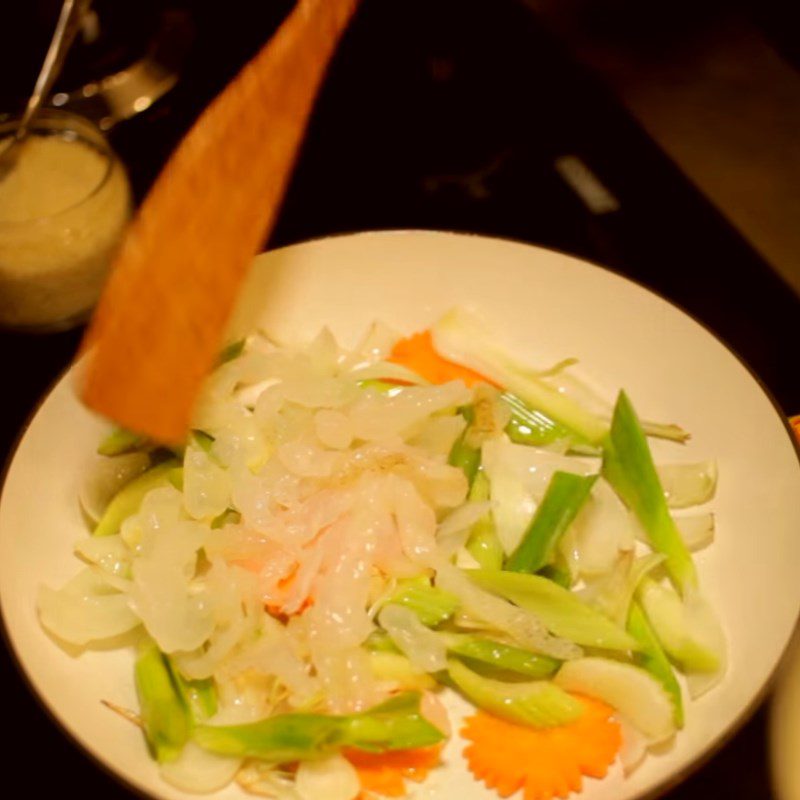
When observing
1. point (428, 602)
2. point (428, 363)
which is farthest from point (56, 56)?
point (428, 602)

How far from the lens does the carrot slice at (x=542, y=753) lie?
0.76 meters

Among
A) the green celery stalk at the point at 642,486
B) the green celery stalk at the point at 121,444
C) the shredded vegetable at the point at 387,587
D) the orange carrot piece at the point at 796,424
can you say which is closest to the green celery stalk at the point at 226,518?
the shredded vegetable at the point at 387,587

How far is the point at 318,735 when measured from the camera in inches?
28.9

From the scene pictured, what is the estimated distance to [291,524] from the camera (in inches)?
33.7

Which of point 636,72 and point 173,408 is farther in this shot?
point 636,72

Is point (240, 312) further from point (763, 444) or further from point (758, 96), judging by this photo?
point (758, 96)

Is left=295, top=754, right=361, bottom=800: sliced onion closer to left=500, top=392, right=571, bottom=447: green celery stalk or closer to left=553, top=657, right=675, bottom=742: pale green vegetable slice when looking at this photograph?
left=553, top=657, right=675, bottom=742: pale green vegetable slice

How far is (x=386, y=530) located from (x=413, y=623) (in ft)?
0.25

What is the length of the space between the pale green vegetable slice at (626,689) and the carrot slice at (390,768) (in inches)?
4.6

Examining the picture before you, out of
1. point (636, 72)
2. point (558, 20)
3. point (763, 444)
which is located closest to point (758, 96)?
point (636, 72)

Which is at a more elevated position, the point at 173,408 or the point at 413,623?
the point at 173,408

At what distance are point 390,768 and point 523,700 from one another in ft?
0.35

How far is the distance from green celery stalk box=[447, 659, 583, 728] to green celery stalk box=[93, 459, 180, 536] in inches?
11.5

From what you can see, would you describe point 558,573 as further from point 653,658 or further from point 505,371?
point 505,371
